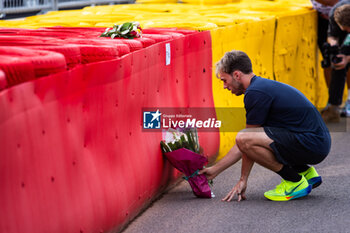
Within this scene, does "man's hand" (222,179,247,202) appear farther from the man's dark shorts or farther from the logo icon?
the logo icon

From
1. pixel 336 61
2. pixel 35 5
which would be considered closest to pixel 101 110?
pixel 336 61

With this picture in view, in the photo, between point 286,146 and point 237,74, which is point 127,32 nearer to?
point 237,74

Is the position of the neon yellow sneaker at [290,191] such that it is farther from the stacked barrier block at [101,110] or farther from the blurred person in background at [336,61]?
the blurred person in background at [336,61]

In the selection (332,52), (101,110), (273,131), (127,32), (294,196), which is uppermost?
(127,32)

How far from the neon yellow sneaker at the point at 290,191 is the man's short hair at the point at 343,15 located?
13.4 feet

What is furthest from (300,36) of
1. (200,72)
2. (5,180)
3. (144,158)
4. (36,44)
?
(5,180)

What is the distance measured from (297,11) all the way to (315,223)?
5.90 m

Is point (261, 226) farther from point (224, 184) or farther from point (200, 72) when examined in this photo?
point (200, 72)

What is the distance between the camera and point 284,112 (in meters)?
5.90

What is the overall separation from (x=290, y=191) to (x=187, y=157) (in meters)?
0.90

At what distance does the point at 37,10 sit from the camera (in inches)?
458

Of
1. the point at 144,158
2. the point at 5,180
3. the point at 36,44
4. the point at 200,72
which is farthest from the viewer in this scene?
the point at 200,72

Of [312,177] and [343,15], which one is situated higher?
[343,15]

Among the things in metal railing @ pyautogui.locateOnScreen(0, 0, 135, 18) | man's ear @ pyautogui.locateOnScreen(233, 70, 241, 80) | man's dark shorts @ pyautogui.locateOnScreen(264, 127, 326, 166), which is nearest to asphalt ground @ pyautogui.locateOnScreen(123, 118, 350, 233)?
man's dark shorts @ pyautogui.locateOnScreen(264, 127, 326, 166)
